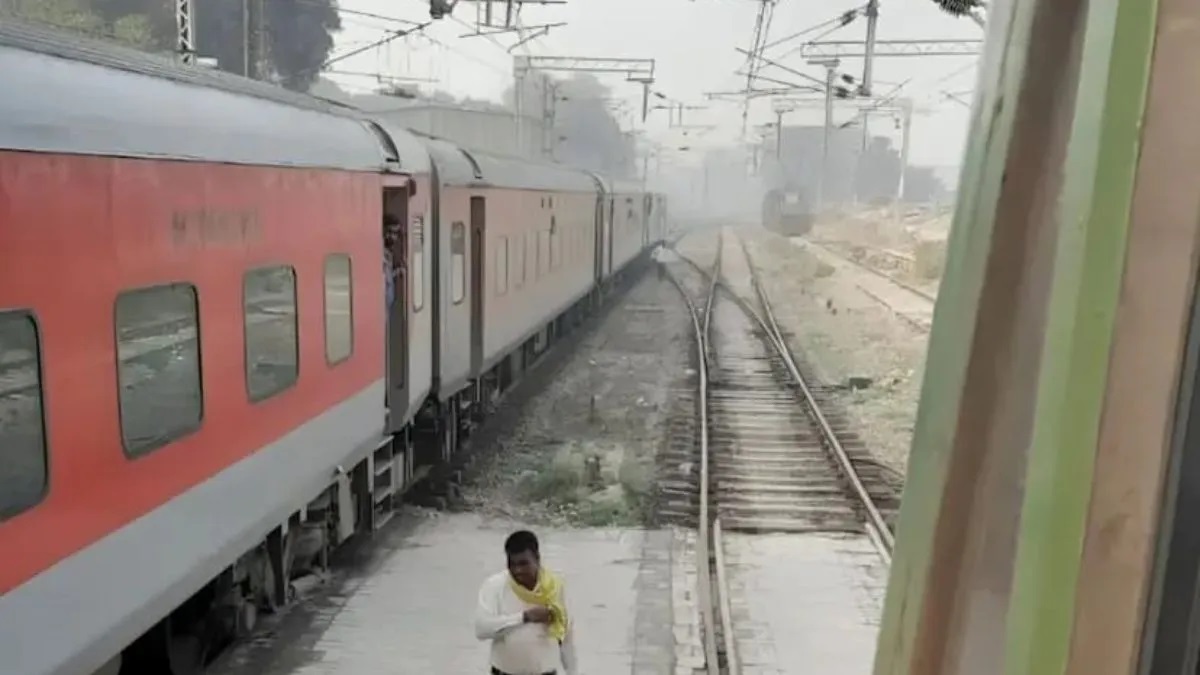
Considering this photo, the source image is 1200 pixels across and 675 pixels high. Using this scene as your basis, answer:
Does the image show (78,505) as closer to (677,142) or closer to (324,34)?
(324,34)

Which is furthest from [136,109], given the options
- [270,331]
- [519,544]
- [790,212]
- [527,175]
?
[790,212]

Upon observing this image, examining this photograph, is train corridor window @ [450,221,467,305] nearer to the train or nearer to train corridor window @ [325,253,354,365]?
the train

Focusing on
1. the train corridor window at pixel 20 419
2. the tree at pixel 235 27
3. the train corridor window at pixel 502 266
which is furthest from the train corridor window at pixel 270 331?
the tree at pixel 235 27

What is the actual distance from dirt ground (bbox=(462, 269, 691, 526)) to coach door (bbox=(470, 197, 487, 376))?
3.47ft

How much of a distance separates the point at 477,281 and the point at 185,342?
7556 millimetres

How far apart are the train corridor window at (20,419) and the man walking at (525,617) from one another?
69.8 inches

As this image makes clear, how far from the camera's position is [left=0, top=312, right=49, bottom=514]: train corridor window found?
3889mm

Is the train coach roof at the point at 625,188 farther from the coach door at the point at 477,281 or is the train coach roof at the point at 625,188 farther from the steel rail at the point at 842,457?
the coach door at the point at 477,281

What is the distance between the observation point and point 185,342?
5.44 m

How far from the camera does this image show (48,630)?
411 centimetres

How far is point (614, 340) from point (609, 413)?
7.75m

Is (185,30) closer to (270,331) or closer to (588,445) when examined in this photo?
(588,445)

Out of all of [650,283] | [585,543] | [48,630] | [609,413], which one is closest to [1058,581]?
[48,630]

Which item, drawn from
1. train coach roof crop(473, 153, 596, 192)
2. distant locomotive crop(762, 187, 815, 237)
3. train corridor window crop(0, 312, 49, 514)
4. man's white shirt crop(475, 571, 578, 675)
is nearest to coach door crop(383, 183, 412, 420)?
train coach roof crop(473, 153, 596, 192)
